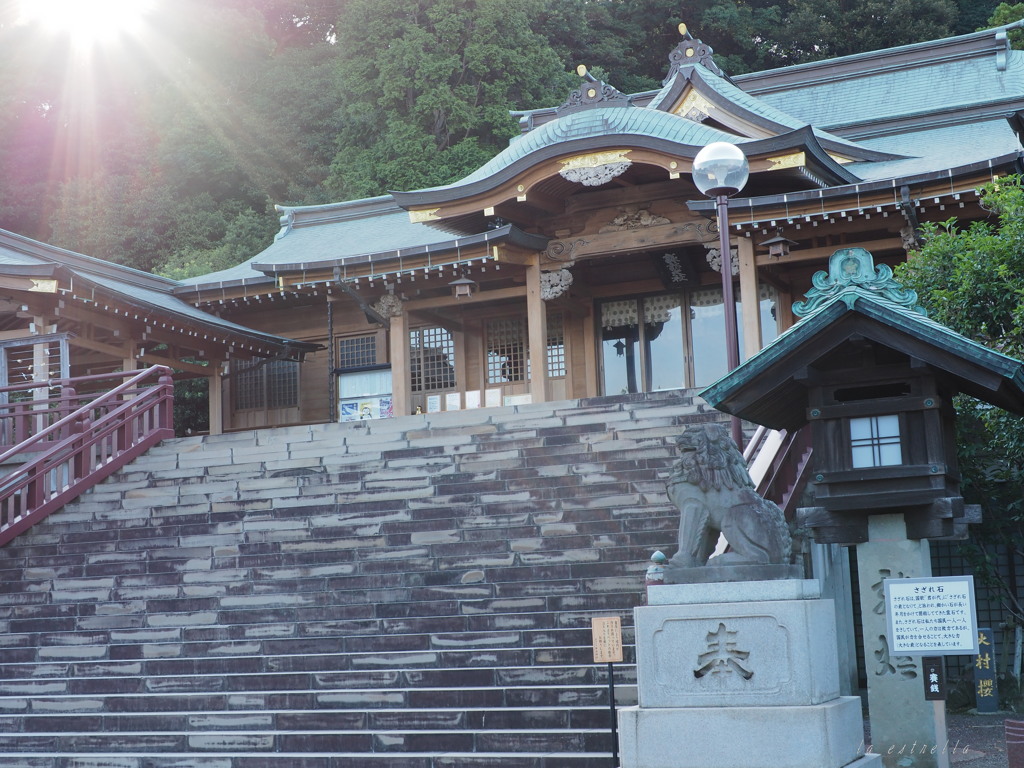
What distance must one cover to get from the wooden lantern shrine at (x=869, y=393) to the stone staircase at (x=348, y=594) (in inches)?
89.5

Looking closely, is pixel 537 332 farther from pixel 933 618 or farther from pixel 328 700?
pixel 933 618

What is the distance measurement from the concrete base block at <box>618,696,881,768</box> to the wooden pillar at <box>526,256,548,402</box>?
11.4m

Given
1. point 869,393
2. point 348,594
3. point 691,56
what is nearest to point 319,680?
point 348,594

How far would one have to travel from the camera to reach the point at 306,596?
35.7 feet

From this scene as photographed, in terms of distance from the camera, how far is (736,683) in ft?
20.4

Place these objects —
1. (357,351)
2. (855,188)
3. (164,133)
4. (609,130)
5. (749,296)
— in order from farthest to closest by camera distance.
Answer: (164,133), (357,351), (609,130), (749,296), (855,188)

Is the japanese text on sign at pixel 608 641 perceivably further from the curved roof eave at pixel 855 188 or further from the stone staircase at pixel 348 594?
the curved roof eave at pixel 855 188

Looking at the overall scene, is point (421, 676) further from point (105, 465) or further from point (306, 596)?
point (105, 465)

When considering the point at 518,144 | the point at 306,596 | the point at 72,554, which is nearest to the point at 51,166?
the point at 518,144

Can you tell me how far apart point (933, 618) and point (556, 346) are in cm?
1419

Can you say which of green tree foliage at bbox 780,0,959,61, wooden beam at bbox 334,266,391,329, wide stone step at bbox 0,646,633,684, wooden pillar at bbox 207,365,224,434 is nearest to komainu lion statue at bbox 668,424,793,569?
wide stone step at bbox 0,646,633,684

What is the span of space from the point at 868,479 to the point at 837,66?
1846 centimetres

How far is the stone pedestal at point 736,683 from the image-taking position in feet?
19.9

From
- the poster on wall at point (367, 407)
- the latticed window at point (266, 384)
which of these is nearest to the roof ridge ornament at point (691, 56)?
the poster on wall at point (367, 407)
